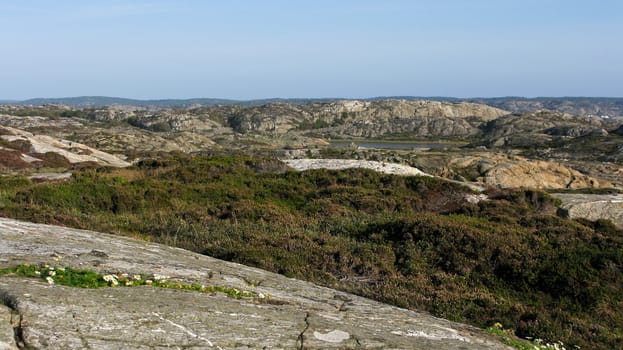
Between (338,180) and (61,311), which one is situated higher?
(61,311)

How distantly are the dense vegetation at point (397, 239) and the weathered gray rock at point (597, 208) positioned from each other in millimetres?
929

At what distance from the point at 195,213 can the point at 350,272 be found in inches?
283

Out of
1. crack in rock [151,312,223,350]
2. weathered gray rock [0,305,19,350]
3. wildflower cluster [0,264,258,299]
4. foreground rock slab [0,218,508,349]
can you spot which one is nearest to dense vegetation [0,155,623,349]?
foreground rock slab [0,218,508,349]

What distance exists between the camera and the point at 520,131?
441 ft

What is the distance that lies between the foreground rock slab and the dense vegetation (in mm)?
2159

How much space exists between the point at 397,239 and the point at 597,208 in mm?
11366

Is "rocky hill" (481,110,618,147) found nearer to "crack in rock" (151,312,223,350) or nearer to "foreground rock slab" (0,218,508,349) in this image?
"foreground rock slab" (0,218,508,349)

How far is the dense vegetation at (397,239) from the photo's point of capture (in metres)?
10.1

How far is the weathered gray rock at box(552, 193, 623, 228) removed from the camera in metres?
20.5

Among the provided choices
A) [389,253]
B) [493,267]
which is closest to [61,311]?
[389,253]

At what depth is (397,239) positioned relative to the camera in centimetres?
1439

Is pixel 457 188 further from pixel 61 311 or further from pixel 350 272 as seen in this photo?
pixel 61 311

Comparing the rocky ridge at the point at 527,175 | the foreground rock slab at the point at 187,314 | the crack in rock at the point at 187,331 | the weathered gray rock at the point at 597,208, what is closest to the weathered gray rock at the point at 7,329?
the foreground rock slab at the point at 187,314

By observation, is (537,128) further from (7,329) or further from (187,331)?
(7,329)
